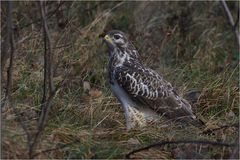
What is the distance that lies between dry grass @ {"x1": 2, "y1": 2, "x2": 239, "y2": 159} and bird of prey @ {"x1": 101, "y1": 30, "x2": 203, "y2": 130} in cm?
14

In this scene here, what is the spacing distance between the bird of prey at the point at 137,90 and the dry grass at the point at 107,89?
14cm

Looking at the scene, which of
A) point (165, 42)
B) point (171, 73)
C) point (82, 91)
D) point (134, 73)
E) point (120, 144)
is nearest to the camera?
point (120, 144)

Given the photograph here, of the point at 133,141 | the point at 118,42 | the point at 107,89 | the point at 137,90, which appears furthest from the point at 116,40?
the point at 133,141

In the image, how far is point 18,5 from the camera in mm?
9906

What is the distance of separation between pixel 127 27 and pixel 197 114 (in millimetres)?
3219

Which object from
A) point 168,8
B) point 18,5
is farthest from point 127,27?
point 18,5

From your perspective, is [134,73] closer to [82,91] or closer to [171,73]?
[82,91]

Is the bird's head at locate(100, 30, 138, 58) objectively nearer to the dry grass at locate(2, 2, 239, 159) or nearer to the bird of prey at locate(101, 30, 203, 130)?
the bird of prey at locate(101, 30, 203, 130)

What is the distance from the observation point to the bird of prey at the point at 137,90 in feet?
22.7

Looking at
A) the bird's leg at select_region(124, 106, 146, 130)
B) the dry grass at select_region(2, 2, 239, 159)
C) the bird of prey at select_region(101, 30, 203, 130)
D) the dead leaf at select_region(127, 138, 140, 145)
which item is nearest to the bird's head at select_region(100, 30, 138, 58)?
the bird of prey at select_region(101, 30, 203, 130)

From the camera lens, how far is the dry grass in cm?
584

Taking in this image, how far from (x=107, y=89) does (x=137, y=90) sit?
896mm

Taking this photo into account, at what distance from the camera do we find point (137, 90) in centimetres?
697

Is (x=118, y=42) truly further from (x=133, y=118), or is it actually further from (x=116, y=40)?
(x=133, y=118)
